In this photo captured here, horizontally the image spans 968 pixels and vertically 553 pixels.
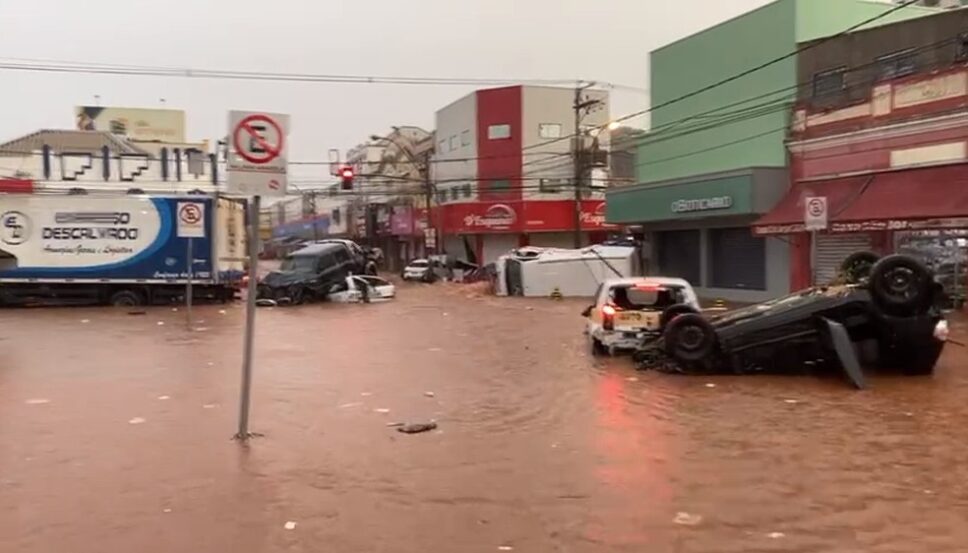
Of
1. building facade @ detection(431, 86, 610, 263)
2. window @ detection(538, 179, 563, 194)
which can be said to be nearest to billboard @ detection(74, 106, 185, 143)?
building facade @ detection(431, 86, 610, 263)

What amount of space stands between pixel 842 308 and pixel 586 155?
41.2 meters

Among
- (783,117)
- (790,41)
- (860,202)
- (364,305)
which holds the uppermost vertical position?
(790,41)

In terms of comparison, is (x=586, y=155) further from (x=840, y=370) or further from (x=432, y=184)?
(x=840, y=370)

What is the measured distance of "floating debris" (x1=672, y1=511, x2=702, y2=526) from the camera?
6094 mm

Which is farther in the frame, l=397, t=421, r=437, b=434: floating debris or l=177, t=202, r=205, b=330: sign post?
l=177, t=202, r=205, b=330: sign post

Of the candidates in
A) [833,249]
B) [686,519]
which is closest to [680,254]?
[833,249]

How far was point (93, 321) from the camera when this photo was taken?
81.4 feet

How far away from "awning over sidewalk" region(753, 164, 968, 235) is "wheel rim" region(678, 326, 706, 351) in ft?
28.8

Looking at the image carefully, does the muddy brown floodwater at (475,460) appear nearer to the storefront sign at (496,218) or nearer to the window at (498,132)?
the storefront sign at (496,218)

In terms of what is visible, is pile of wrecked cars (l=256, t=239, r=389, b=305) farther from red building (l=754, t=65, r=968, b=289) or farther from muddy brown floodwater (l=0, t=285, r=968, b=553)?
muddy brown floodwater (l=0, t=285, r=968, b=553)

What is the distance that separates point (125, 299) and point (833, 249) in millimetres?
21374

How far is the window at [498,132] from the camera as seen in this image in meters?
54.7

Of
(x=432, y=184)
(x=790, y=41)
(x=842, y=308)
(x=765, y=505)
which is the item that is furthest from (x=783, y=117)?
(x=432, y=184)

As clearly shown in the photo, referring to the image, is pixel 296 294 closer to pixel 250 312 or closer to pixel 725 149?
pixel 725 149
